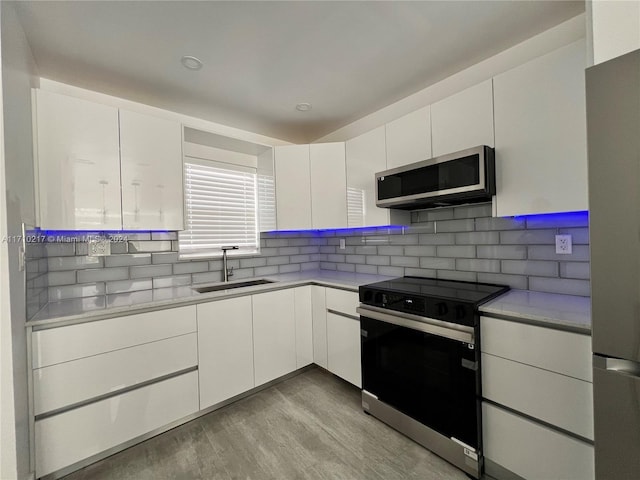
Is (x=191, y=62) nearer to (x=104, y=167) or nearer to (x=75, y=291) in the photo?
(x=104, y=167)

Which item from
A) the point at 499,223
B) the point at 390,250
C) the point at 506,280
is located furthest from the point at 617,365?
the point at 390,250

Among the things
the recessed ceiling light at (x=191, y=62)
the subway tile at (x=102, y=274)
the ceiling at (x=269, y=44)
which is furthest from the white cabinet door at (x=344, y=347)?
the recessed ceiling light at (x=191, y=62)

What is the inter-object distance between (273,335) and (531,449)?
1805 millimetres

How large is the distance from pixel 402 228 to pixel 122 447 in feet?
8.67

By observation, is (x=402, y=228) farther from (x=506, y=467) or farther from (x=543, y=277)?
(x=506, y=467)

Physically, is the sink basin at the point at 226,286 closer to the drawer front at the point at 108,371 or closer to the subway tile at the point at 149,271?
the subway tile at the point at 149,271

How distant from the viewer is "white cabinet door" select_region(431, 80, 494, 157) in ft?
5.43

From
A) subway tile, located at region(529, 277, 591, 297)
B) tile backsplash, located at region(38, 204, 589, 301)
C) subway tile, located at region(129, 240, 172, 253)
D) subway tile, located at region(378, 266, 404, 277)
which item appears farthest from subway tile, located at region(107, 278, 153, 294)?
subway tile, located at region(529, 277, 591, 297)

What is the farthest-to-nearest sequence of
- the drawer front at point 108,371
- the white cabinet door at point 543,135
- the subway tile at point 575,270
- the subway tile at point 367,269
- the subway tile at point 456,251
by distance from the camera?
the subway tile at point 367,269
the subway tile at point 456,251
the subway tile at point 575,270
the drawer front at point 108,371
the white cabinet door at point 543,135

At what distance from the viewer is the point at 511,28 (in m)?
1.63

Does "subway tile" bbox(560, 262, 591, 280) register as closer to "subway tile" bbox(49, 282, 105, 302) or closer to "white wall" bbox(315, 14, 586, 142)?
"white wall" bbox(315, 14, 586, 142)

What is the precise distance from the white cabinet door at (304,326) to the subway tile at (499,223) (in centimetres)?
155

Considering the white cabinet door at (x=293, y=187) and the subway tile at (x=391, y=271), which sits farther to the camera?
the white cabinet door at (x=293, y=187)

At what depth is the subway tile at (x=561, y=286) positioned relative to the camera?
1.58m
